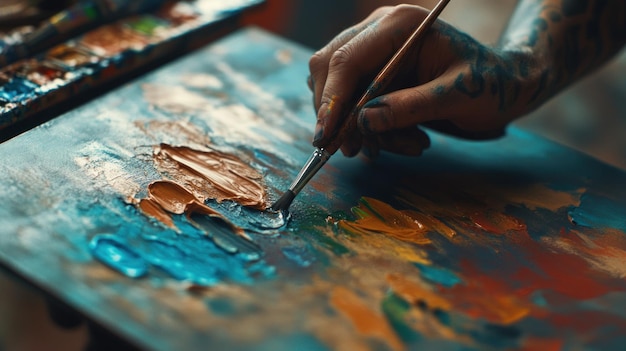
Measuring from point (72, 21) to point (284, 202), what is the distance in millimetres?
820

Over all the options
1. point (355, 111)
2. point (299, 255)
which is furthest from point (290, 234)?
point (355, 111)

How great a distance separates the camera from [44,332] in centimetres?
98

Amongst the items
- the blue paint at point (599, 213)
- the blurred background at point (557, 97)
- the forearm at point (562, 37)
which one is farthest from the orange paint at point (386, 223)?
the blurred background at point (557, 97)

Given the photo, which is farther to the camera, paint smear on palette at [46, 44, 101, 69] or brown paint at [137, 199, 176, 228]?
paint smear on palette at [46, 44, 101, 69]

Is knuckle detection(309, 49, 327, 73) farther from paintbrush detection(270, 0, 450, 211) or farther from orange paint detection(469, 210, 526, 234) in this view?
orange paint detection(469, 210, 526, 234)

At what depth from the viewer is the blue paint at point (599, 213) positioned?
129 centimetres

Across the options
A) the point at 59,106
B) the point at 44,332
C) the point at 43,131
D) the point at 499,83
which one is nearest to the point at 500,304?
the point at 499,83

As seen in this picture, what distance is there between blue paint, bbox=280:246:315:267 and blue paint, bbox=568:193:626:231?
1.82ft

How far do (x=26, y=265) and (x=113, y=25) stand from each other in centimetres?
92

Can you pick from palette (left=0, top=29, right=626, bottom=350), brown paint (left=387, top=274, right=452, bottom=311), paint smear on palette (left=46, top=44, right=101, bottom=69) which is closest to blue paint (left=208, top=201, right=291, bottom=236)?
palette (left=0, top=29, right=626, bottom=350)

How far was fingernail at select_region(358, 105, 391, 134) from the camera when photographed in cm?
121

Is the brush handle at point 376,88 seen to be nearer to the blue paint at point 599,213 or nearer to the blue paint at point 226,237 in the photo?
the blue paint at point 226,237

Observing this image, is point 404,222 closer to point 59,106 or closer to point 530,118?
point 59,106

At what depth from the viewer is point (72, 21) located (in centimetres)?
162
